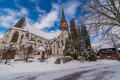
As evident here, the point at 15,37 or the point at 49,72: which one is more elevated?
the point at 15,37

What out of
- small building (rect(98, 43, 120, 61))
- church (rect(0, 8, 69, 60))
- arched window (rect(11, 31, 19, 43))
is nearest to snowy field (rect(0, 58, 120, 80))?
church (rect(0, 8, 69, 60))

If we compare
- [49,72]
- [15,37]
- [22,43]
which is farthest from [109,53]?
[15,37]

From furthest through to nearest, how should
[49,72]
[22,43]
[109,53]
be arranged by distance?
[109,53]
[22,43]
[49,72]

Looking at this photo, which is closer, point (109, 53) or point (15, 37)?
point (15, 37)

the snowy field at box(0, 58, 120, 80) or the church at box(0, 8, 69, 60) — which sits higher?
the church at box(0, 8, 69, 60)

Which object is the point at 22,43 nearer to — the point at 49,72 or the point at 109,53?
the point at 49,72

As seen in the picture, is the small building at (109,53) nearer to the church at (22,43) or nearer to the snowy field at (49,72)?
the church at (22,43)

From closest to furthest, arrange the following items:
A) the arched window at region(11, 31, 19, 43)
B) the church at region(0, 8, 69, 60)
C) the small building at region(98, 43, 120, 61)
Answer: the church at region(0, 8, 69, 60) < the arched window at region(11, 31, 19, 43) < the small building at region(98, 43, 120, 61)

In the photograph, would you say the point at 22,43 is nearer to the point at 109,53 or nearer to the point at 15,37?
the point at 15,37

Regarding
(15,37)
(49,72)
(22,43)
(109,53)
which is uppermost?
(15,37)

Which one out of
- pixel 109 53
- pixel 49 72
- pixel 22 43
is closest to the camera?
pixel 49 72

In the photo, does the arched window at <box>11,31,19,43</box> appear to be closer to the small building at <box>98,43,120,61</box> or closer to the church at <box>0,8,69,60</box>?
the church at <box>0,8,69,60</box>

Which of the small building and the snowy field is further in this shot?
the small building

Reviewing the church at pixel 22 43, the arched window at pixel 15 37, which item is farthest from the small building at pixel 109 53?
the arched window at pixel 15 37
